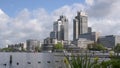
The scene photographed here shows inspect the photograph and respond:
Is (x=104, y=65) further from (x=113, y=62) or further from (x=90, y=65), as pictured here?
(x=90, y=65)

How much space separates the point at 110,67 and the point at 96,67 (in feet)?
8.82

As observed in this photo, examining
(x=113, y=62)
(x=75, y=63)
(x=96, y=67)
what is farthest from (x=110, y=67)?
(x=75, y=63)

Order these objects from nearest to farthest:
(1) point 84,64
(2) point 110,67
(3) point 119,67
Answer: (1) point 84,64 < (3) point 119,67 < (2) point 110,67

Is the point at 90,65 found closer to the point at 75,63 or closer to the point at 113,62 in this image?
→ the point at 75,63

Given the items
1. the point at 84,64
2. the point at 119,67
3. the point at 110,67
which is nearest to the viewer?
the point at 84,64

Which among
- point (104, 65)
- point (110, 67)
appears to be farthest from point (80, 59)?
point (110, 67)

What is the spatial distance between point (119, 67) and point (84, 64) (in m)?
2.33

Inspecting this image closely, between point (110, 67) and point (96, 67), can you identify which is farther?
point (110, 67)

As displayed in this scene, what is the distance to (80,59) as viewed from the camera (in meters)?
18.3

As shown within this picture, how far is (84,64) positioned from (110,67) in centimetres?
378

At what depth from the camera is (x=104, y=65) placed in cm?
1983

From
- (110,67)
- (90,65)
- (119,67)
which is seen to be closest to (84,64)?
(90,65)

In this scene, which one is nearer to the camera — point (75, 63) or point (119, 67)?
point (75, 63)

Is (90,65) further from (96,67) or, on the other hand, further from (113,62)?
(113,62)
